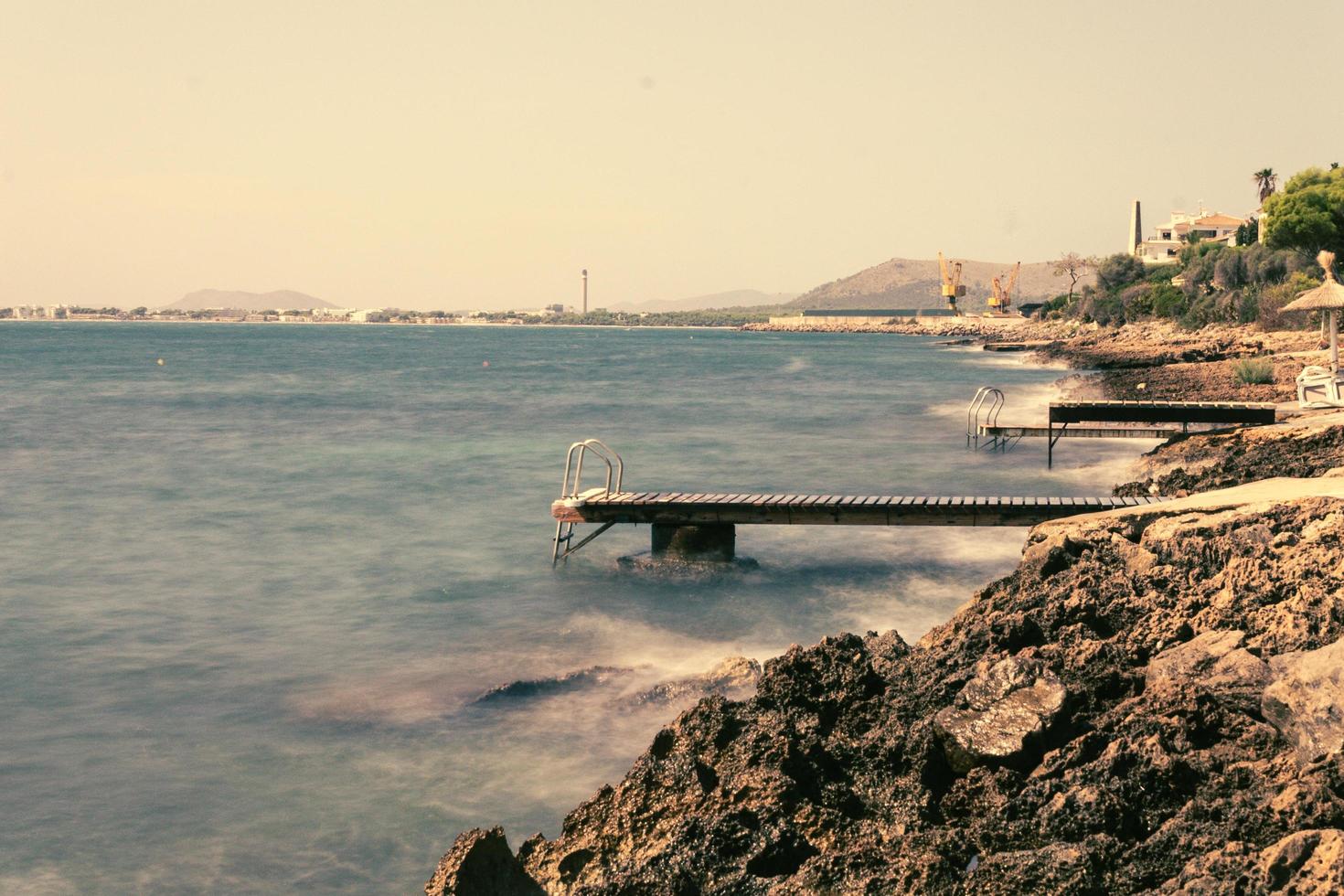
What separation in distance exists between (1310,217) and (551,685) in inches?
2448

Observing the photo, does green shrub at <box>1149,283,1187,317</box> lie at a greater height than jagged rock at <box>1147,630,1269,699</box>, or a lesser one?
greater

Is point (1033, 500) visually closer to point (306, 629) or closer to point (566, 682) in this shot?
point (566, 682)

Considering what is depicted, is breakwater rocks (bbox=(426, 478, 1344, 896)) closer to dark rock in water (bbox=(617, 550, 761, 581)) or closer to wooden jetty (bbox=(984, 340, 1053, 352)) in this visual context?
dark rock in water (bbox=(617, 550, 761, 581))

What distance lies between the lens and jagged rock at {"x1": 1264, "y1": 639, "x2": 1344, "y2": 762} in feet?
19.7

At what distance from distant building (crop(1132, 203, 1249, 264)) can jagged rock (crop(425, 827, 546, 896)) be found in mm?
133250

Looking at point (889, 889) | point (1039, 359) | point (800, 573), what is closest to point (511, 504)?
point (800, 573)

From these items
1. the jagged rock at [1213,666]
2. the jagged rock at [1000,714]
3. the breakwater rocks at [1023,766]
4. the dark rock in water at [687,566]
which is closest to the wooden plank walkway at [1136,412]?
the dark rock in water at [687,566]

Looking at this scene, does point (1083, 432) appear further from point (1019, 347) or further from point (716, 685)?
point (1019, 347)

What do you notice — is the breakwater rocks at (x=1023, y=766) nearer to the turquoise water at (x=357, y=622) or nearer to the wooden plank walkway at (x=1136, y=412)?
the turquoise water at (x=357, y=622)

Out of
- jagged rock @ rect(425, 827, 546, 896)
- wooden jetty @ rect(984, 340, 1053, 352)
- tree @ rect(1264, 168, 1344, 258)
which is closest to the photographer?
jagged rock @ rect(425, 827, 546, 896)

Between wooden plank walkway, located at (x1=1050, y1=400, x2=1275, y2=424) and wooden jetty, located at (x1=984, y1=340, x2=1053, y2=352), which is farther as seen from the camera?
wooden jetty, located at (x1=984, y1=340, x2=1053, y2=352)

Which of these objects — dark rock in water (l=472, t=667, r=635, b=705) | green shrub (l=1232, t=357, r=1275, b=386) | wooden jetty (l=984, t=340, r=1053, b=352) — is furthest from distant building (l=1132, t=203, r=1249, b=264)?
dark rock in water (l=472, t=667, r=635, b=705)

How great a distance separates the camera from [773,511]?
15461mm

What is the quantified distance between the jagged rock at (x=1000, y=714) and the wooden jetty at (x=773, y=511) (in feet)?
26.0
